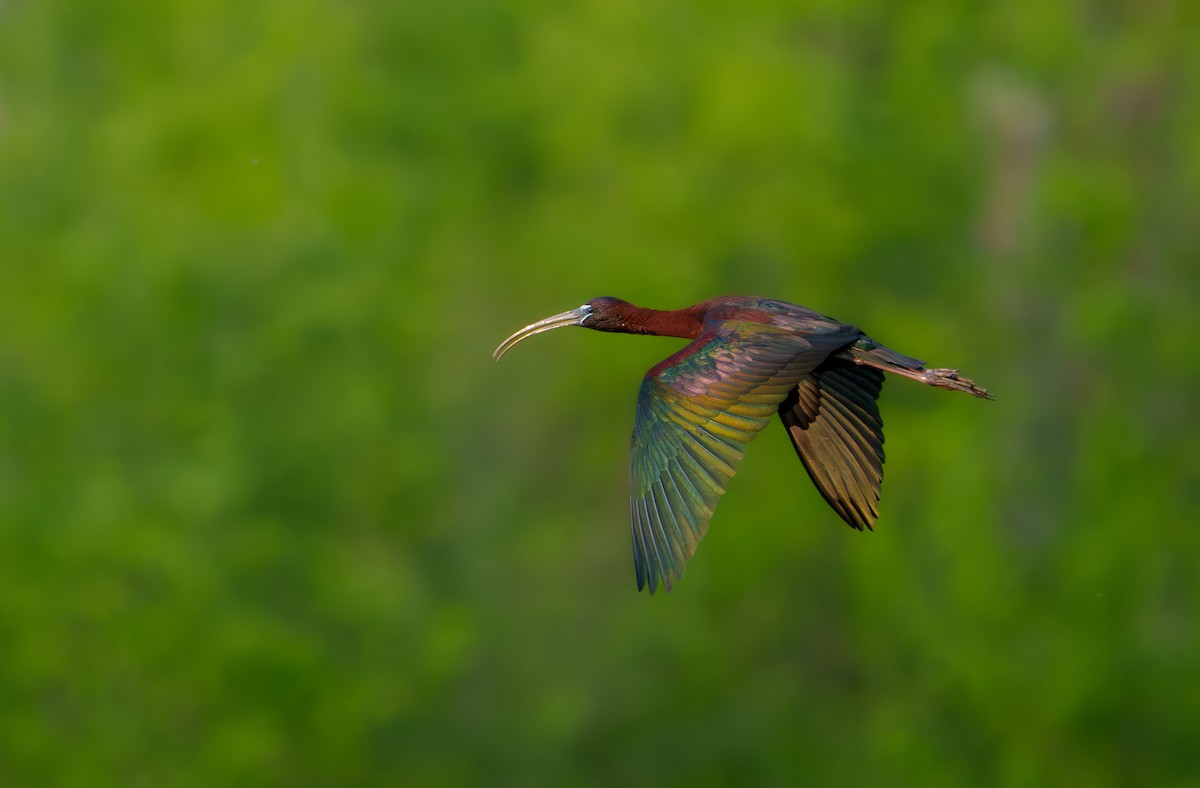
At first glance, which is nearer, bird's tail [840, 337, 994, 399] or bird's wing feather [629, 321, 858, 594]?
bird's wing feather [629, 321, 858, 594]

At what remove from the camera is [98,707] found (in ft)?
91.9

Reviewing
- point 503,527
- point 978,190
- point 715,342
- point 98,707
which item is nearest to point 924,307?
point 978,190

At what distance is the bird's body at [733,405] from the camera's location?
11375 mm

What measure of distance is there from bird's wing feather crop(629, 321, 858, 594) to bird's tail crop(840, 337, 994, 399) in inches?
18.9

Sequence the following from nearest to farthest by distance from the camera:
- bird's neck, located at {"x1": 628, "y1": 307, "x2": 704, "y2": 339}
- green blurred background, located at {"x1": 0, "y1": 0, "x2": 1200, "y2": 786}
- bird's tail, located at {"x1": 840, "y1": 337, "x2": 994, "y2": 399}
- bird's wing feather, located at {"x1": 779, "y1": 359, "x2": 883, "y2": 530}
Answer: bird's tail, located at {"x1": 840, "y1": 337, "x2": 994, "y2": 399} → bird's neck, located at {"x1": 628, "y1": 307, "x2": 704, "y2": 339} → bird's wing feather, located at {"x1": 779, "y1": 359, "x2": 883, "y2": 530} → green blurred background, located at {"x1": 0, "y1": 0, "x2": 1200, "y2": 786}

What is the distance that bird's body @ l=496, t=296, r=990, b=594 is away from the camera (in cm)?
1138

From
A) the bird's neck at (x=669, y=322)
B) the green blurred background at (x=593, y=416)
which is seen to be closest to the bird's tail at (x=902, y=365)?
the bird's neck at (x=669, y=322)

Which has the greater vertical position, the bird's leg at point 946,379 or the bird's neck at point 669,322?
the bird's neck at point 669,322

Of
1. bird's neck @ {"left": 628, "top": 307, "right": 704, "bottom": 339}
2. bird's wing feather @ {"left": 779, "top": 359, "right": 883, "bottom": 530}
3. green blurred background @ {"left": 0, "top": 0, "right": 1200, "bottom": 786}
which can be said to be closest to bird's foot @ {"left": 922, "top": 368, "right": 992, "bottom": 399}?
bird's wing feather @ {"left": 779, "top": 359, "right": 883, "bottom": 530}

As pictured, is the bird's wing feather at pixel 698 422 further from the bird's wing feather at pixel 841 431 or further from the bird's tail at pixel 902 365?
the bird's wing feather at pixel 841 431

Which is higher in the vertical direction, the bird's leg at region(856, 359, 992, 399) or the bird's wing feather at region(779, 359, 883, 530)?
the bird's leg at region(856, 359, 992, 399)

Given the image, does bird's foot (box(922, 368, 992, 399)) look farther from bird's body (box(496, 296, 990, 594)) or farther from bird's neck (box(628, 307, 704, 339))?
bird's neck (box(628, 307, 704, 339))

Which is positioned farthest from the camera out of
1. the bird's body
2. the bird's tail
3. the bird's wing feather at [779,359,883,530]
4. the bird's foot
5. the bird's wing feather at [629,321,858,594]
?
the bird's wing feather at [779,359,883,530]

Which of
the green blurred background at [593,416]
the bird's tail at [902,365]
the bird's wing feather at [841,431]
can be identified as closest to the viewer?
the bird's tail at [902,365]
